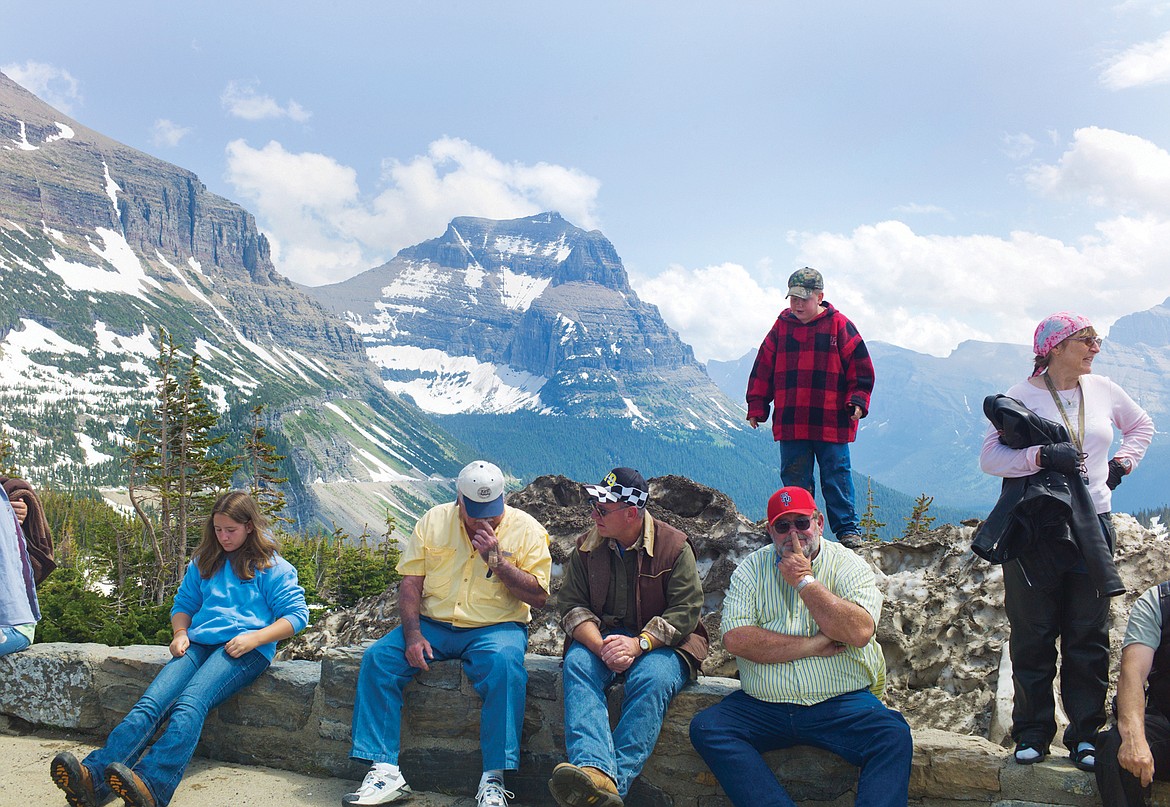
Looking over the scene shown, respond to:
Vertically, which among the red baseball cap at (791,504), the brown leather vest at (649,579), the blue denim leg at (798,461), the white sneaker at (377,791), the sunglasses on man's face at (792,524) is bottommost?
the white sneaker at (377,791)

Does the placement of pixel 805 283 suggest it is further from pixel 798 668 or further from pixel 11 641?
pixel 11 641

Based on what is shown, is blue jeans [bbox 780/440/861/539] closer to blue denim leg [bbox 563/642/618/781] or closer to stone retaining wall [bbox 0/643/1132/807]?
stone retaining wall [bbox 0/643/1132/807]

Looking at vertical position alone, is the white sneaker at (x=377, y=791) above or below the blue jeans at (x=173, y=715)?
below

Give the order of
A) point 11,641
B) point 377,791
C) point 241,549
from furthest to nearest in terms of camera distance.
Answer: point 11,641, point 241,549, point 377,791

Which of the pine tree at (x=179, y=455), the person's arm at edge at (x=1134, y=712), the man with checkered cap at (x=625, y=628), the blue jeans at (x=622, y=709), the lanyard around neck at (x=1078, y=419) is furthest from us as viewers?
the pine tree at (x=179, y=455)

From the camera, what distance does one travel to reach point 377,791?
4828 mm

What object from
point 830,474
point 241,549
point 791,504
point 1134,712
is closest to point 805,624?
point 791,504

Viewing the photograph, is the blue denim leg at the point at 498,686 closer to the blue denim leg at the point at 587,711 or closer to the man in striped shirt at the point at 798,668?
Answer: the blue denim leg at the point at 587,711

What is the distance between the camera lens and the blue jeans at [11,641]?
6.00m

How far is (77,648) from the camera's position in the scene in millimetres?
6055

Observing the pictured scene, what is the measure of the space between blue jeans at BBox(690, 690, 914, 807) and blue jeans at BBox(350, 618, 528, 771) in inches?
42.9

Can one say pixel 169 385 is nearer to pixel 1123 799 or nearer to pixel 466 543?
pixel 466 543

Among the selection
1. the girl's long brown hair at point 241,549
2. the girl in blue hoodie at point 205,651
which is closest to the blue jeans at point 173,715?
the girl in blue hoodie at point 205,651

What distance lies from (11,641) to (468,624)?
11.4ft
